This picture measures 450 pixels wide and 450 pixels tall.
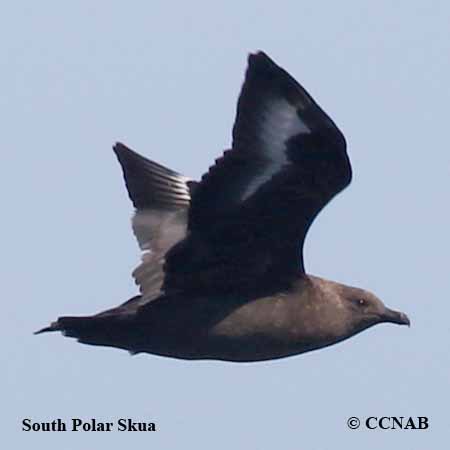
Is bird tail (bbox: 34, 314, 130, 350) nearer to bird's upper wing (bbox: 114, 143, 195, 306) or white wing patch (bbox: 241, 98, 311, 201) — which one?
bird's upper wing (bbox: 114, 143, 195, 306)

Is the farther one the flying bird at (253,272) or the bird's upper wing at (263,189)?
the flying bird at (253,272)

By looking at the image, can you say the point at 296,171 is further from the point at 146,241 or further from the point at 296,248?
the point at 146,241

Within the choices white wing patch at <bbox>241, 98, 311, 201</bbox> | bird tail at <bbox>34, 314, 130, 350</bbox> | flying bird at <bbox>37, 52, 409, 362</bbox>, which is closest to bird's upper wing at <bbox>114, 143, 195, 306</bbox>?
flying bird at <bbox>37, 52, 409, 362</bbox>

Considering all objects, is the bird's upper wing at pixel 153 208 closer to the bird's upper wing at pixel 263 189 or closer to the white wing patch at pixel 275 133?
the bird's upper wing at pixel 263 189

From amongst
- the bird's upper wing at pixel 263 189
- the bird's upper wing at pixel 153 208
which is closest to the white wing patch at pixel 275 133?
the bird's upper wing at pixel 263 189

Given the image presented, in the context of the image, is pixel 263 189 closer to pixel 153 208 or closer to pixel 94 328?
pixel 94 328

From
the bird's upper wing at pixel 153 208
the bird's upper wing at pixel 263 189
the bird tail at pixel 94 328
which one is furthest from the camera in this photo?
the bird's upper wing at pixel 153 208

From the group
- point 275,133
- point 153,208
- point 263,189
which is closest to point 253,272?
point 263,189

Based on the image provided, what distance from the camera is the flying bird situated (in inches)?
478

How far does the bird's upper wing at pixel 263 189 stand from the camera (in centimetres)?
1189

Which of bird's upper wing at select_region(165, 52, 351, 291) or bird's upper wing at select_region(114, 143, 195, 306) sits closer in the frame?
bird's upper wing at select_region(165, 52, 351, 291)

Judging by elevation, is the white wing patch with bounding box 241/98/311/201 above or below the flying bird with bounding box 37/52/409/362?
above

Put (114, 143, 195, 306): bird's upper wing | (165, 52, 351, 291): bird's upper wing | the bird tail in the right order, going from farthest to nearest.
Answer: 1. (114, 143, 195, 306): bird's upper wing
2. the bird tail
3. (165, 52, 351, 291): bird's upper wing

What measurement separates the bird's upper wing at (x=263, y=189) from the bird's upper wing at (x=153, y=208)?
0.61 m
